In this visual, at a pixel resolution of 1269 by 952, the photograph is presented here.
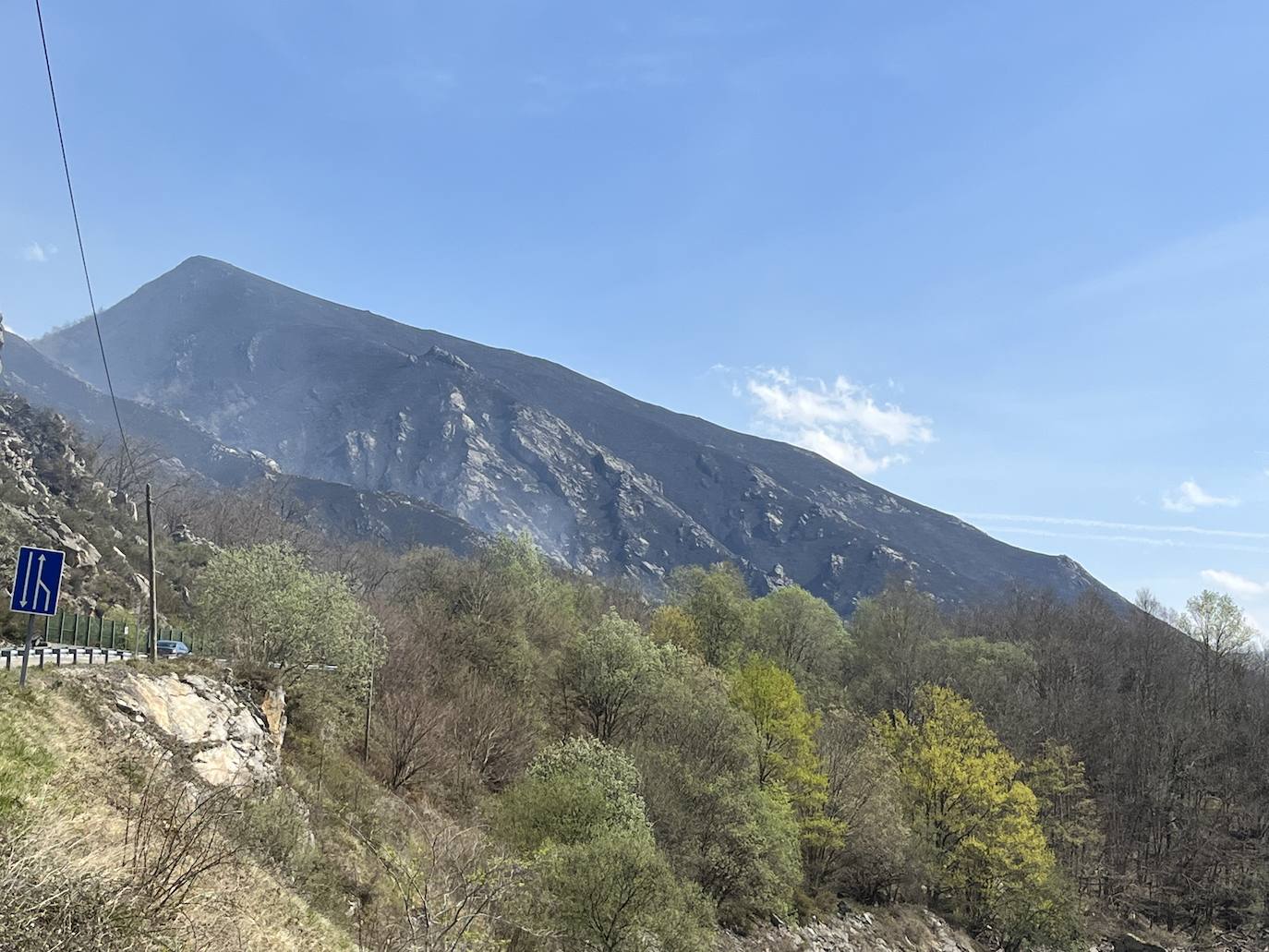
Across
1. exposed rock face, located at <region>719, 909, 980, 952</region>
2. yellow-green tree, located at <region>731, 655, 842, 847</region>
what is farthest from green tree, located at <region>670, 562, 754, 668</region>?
exposed rock face, located at <region>719, 909, 980, 952</region>

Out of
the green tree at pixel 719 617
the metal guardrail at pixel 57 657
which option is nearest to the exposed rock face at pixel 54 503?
the metal guardrail at pixel 57 657

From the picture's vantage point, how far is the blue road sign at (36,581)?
45.2ft

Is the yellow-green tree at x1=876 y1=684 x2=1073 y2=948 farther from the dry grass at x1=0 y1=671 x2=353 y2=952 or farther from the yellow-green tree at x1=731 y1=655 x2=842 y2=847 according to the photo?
the dry grass at x1=0 y1=671 x2=353 y2=952

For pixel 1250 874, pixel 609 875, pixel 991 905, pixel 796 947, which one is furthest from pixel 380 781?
pixel 1250 874

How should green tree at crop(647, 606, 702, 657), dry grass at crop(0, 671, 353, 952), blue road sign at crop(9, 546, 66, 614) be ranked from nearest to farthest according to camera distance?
dry grass at crop(0, 671, 353, 952), blue road sign at crop(9, 546, 66, 614), green tree at crop(647, 606, 702, 657)

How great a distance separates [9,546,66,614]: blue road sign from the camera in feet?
45.2

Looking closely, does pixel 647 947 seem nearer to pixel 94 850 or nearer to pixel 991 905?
pixel 94 850

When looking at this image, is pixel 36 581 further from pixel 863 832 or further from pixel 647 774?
pixel 863 832

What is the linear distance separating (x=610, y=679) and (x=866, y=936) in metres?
19.6

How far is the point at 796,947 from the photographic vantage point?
3534 centimetres

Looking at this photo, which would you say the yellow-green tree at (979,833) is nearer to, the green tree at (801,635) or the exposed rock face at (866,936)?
the exposed rock face at (866,936)

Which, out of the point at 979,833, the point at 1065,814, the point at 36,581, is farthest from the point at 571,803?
the point at 1065,814

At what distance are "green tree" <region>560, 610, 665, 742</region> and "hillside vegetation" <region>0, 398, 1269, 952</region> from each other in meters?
0.19

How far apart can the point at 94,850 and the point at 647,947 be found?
18.3 meters
